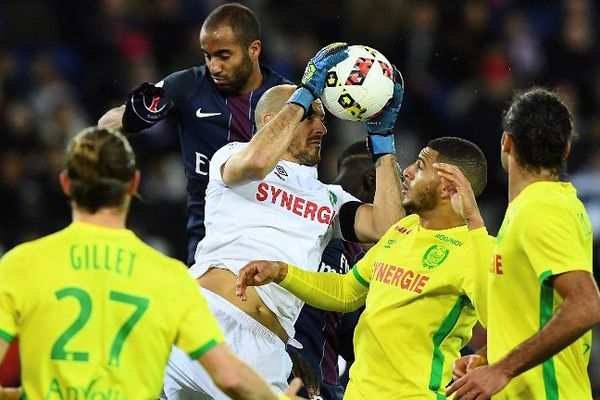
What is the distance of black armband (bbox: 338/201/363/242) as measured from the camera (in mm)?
6832

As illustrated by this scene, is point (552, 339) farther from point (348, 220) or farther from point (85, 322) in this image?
point (348, 220)

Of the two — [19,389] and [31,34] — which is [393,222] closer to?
[19,389]

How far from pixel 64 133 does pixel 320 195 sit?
618 cm

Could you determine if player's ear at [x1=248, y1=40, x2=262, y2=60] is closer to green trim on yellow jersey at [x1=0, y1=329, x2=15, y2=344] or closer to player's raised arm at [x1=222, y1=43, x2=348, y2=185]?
player's raised arm at [x1=222, y1=43, x2=348, y2=185]

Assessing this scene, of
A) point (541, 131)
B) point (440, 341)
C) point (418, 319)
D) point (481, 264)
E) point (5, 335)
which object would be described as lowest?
point (440, 341)

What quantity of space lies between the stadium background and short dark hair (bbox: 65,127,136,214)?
722 centimetres

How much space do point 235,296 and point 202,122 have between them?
142 cm

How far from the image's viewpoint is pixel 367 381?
592cm

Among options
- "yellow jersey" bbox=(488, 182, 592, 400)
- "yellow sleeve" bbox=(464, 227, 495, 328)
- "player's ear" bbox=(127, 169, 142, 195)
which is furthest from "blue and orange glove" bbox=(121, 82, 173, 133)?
"yellow jersey" bbox=(488, 182, 592, 400)

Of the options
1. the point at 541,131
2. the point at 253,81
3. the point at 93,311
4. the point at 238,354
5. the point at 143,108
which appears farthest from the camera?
the point at 253,81

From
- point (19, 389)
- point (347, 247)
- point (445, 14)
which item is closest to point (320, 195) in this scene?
point (347, 247)

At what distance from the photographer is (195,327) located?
14.7 feet

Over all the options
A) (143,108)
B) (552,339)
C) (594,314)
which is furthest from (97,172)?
(143,108)

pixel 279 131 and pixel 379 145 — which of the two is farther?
pixel 379 145
